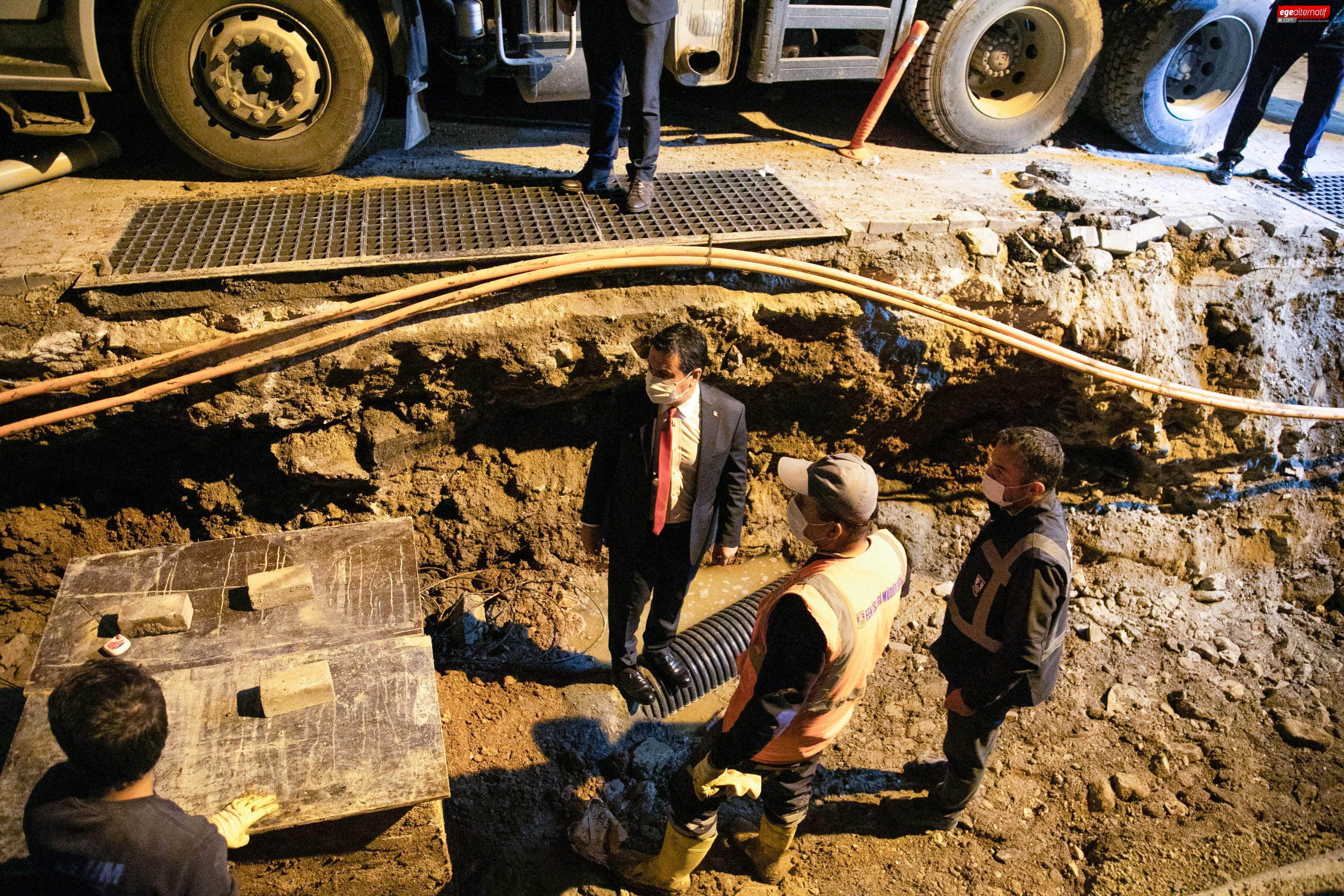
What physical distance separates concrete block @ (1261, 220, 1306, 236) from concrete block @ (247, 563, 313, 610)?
5990 mm

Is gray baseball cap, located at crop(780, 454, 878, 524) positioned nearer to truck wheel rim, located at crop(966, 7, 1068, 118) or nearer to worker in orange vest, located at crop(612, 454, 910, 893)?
worker in orange vest, located at crop(612, 454, 910, 893)

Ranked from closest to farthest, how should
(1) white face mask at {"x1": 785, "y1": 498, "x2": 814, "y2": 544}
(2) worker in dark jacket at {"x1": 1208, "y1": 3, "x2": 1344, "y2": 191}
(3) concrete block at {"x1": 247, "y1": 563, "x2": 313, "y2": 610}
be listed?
(1) white face mask at {"x1": 785, "y1": 498, "x2": 814, "y2": 544} → (3) concrete block at {"x1": 247, "y1": 563, "x2": 313, "y2": 610} → (2) worker in dark jacket at {"x1": 1208, "y1": 3, "x2": 1344, "y2": 191}

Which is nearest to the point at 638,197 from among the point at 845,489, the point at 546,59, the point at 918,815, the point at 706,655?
the point at 546,59

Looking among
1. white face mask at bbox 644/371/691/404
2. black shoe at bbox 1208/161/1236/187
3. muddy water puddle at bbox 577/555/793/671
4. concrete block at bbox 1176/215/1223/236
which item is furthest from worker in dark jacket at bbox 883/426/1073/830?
black shoe at bbox 1208/161/1236/187

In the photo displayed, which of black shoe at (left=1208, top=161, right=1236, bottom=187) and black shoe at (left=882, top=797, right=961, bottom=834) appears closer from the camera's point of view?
black shoe at (left=882, top=797, right=961, bottom=834)

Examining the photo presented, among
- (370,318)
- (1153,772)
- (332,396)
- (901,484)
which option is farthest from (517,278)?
(1153,772)

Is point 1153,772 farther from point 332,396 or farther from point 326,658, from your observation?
point 332,396

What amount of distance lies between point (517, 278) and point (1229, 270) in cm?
450

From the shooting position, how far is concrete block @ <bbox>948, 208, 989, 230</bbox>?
15.9ft

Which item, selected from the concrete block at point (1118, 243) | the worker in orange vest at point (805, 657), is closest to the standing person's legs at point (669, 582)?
the worker in orange vest at point (805, 657)

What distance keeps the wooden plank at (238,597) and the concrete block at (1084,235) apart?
4138 millimetres

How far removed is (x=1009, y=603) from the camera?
2.94 metres

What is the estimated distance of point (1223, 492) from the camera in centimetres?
535

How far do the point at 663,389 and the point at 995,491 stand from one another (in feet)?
4.25
